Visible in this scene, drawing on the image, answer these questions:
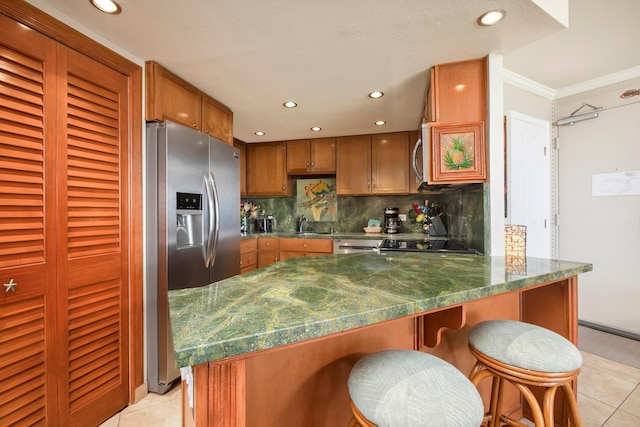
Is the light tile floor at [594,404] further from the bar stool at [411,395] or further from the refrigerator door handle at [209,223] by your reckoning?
the bar stool at [411,395]

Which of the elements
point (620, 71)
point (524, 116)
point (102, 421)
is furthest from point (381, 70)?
point (102, 421)

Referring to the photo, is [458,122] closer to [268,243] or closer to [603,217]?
[603,217]

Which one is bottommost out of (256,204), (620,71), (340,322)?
(340,322)

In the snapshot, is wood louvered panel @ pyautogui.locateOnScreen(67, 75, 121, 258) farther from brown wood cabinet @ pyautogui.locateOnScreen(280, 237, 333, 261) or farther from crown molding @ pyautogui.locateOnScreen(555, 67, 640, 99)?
crown molding @ pyautogui.locateOnScreen(555, 67, 640, 99)

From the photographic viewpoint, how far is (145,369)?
185 centimetres

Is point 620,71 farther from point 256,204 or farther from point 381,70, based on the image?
point 256,204

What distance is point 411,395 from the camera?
690 mm

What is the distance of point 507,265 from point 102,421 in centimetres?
234

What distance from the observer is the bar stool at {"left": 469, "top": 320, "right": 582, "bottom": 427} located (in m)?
0.92

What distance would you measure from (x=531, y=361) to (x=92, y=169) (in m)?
2.19

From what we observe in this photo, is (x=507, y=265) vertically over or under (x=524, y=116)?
under

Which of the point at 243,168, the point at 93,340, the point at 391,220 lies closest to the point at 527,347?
the point at 93,340

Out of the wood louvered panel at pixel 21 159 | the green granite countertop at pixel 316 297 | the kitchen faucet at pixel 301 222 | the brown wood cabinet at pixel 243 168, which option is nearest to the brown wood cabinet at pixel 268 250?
the kitchen faucet at pixel 301 222

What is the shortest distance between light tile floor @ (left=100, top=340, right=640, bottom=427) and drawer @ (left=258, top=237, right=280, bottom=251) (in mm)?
1892
